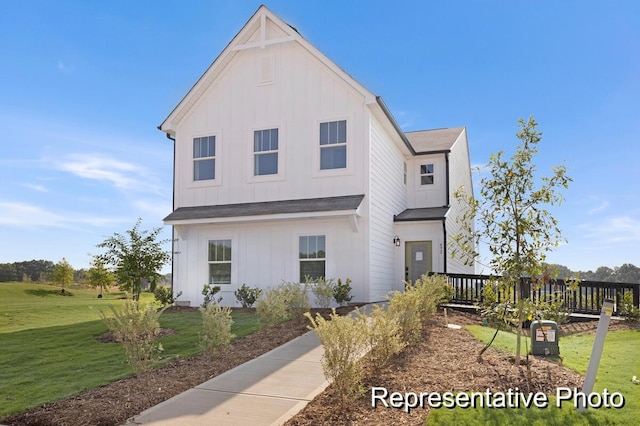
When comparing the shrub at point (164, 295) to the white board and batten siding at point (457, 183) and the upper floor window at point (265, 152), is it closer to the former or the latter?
the upper floor window at point (265, 152)

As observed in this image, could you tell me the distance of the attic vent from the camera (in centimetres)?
1822

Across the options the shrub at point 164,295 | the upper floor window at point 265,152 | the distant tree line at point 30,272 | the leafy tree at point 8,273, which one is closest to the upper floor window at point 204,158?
the upper floor window at point 265,152

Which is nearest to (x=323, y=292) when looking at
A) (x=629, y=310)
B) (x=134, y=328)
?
(x=134, y=328)

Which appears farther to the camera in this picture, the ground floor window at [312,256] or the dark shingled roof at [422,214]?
the dark shingled roof at [422,214]

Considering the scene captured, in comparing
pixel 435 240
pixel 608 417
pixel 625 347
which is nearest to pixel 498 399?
pixel 608 417

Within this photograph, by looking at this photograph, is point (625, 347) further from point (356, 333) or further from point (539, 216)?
point (356, 333)

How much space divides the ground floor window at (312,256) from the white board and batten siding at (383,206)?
154cm

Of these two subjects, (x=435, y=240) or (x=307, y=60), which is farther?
(x=435, y=240)

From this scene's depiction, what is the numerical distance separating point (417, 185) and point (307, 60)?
24.6 feet

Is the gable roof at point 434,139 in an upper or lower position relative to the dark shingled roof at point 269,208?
upper

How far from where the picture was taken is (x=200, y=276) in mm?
18422

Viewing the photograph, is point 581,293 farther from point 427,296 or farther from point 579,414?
point 579,414

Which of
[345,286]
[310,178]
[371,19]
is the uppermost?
[371,19]

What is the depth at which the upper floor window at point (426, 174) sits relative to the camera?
2202cm
